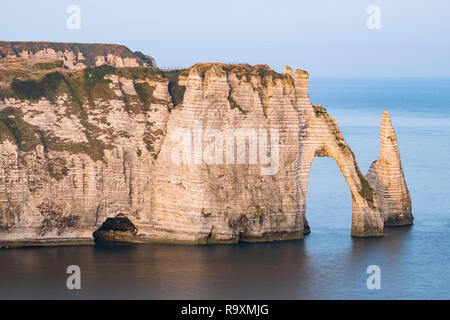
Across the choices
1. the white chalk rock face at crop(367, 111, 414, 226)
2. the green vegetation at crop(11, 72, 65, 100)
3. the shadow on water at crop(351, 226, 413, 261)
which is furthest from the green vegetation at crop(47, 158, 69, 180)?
the white chalk rock face at crop(367, 111, 414, 226)

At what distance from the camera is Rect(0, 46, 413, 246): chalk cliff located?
8969 cm

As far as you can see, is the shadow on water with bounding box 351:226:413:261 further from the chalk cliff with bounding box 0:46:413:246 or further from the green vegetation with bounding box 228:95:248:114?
the green vegetation with bounding box 228:95:248:114

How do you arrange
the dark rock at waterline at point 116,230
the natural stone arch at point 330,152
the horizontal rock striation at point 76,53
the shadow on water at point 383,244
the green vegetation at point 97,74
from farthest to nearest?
the horizontal rock striation at point 76,53
the green vegetation at point 97,74
the natural stone arch at point 330,152
the dark rock at waterline at point 116,230
the shadow on water at point 383,244

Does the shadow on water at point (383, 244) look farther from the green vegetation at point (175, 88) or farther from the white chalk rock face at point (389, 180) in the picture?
the green vegetation at point (175, 88)

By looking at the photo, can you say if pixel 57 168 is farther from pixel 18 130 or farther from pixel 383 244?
pixel 383 244

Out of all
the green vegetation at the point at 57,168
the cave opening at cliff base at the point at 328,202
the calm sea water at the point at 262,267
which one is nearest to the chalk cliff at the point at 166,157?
the green vegetation at the point at 57,168

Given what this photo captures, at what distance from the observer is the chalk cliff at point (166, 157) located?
89688mm

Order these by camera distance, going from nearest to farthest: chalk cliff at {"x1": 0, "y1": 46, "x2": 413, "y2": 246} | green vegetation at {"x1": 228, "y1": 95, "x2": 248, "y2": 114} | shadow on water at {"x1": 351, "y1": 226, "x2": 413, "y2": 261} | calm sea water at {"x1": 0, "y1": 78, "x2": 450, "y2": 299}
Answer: calm sea water at {"x1": 0, "y1": 78, "x2": 450, "y2": 299} < shadow on water at {"x1": 351, "y1": 226, "x2": 413, "y2": 261} < chalk cliff at {"x1": 0, "y1": 46, "x2": 413, "y2": 246} < green vegetation at {"x1": 228, "y1": 95, "x2": 248, "y2": 114}

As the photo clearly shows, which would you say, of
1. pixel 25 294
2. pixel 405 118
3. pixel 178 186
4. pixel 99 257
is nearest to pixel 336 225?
pixel 178 186

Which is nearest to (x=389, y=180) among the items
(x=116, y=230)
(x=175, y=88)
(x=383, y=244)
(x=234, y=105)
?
(x=383, y=244)

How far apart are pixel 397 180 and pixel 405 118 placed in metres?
101

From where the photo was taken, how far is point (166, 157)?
91.6m

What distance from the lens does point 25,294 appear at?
76.0 m

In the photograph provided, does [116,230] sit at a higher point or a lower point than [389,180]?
lower
